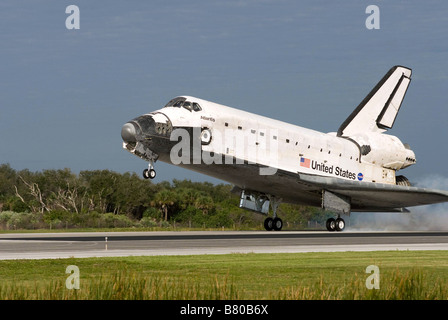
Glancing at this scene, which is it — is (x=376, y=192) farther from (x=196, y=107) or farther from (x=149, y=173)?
(x=149, y=173)

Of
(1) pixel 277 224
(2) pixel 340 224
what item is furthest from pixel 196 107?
(2) pixel 340 224

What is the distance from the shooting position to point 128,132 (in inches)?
1166

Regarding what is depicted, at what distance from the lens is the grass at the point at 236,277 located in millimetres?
11336

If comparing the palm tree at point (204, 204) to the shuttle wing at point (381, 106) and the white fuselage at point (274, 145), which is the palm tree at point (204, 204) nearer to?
the shuttle wing at point (381, 106)

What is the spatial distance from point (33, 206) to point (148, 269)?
4743 centimetres

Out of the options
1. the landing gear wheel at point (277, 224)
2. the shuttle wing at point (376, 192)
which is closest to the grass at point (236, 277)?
the shuttle wing at point (376, 192)

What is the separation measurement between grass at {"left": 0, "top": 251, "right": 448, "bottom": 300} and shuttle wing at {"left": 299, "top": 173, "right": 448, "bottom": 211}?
14331 mm

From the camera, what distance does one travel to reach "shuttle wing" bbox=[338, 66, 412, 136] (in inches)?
1604

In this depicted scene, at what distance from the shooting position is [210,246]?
23.2 metres

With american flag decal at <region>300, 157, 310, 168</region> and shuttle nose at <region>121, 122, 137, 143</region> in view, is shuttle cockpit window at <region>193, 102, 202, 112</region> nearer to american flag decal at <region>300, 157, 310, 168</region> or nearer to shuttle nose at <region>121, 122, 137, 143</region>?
shuttle nose at <region>121, 122, 137, 143</region>

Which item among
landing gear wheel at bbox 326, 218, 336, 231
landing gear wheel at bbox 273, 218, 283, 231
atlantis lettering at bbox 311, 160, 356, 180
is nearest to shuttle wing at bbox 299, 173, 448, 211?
atlantis lettering at bbox 311, 160, 356, 180

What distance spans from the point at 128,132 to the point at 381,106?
18017 mm

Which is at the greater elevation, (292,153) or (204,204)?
(292,153)
